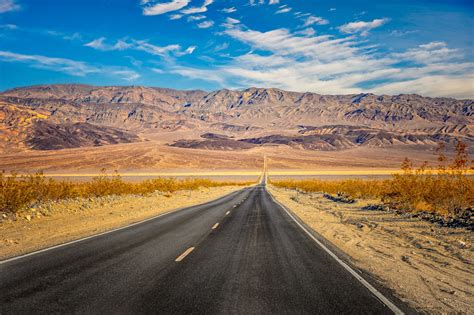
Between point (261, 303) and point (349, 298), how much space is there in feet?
5.06

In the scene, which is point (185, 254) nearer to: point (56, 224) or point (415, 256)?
point (415, 256)

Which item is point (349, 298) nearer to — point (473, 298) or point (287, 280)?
point (287, 280)

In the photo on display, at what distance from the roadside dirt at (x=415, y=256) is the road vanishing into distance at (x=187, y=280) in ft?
2.46

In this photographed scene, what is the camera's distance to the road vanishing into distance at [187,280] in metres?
5.24

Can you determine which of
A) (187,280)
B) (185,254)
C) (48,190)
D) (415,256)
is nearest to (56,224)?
(48,190)

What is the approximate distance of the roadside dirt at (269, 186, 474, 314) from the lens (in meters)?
6.06

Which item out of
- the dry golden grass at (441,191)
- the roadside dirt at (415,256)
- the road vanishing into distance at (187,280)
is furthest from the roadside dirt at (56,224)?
the dry golden grass at (441,191)

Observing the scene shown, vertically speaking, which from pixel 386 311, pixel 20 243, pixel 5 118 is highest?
pixel 5 118

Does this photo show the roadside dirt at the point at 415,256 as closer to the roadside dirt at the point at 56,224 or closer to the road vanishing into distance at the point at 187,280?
the road vanishing into distance at the point at 187,280

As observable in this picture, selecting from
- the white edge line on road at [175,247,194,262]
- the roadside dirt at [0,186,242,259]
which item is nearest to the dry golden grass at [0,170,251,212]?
the roadside dirt at [0,186,242,259]

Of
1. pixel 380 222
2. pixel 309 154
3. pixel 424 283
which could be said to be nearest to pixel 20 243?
pixel 424 283

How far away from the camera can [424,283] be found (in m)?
6.88

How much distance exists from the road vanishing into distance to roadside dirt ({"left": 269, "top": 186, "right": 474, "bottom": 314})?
0.75m

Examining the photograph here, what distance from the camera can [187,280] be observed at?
6.45 meters
